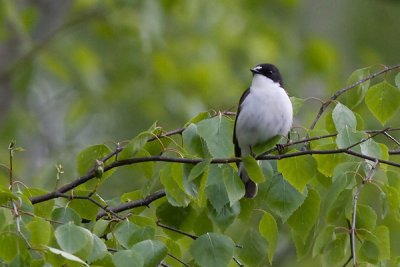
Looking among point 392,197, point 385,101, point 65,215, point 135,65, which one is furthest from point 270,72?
point 135,65

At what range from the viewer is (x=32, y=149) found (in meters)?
12.1

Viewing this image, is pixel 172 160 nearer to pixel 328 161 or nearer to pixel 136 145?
pixel 136 145

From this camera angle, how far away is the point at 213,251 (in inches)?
132

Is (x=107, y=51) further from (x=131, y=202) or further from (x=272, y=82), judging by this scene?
(x=131, y=202)

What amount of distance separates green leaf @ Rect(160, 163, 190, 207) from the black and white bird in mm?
771

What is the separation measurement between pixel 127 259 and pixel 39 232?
0.28 metres

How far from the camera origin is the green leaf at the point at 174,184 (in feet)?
11.3

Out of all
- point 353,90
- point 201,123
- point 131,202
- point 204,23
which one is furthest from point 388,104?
point 204,23

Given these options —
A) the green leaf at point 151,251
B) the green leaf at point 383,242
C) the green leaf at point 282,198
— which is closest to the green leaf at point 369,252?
the green leaf at point 383,242

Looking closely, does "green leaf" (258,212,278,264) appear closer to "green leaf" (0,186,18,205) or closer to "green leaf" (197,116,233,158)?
"green leaf" (197,116,233,158)

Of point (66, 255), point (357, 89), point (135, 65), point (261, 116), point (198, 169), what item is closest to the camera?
point (66, 255)

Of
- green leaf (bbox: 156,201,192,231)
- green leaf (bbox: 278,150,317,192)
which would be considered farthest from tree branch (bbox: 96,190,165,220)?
green leaf (bbox: 278,150,317,192)

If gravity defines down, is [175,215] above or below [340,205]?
below

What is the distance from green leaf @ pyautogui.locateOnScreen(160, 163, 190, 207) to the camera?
345 centimetres
